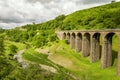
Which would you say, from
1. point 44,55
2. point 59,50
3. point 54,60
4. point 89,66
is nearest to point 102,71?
point 89,66

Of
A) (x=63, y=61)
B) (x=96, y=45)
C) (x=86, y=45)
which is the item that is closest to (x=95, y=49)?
(x=96, y=45)

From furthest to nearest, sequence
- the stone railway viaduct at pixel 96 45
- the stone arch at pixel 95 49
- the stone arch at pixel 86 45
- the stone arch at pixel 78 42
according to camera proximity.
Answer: the stone arch at pixel 78 42, the stone arch at pixel 86 45, the stone arch at pixel 95 49, the stone railway viaduct at pixel 96 45

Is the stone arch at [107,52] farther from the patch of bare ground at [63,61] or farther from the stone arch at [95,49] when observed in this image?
the patch of bare ground at [63,61]

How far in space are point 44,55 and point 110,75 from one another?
2156 inches

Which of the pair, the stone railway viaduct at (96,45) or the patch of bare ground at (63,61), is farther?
the patch of bare ground at (63,61)

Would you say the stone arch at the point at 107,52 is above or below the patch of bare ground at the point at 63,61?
above

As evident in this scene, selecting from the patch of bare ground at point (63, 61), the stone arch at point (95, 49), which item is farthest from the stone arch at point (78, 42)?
the stone arch at point (95, 49)

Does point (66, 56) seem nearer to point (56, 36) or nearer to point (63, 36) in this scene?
point (63, 36)

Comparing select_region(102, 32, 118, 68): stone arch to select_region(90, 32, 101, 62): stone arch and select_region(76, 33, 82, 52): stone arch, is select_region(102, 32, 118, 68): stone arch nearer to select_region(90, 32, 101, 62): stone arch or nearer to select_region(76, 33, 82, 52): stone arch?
select_region(90, 32, 101, 62): stone arch

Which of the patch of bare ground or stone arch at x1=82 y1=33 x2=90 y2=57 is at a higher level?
stone arch at x1=82 y1=33 x2=90 y2=57

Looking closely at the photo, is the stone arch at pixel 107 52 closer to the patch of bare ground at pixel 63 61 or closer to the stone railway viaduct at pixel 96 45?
the stone railway viaduct at pixel 96 45

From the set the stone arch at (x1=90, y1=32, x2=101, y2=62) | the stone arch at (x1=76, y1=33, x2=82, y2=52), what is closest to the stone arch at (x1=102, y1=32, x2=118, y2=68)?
the stone arch at (x1=90, y1=32, x2=101, y2=62)

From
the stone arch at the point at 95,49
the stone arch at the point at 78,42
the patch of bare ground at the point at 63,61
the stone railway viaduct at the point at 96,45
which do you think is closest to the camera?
the stone railway viaduct at the point at 96,45

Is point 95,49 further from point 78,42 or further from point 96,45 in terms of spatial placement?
point 78,42
